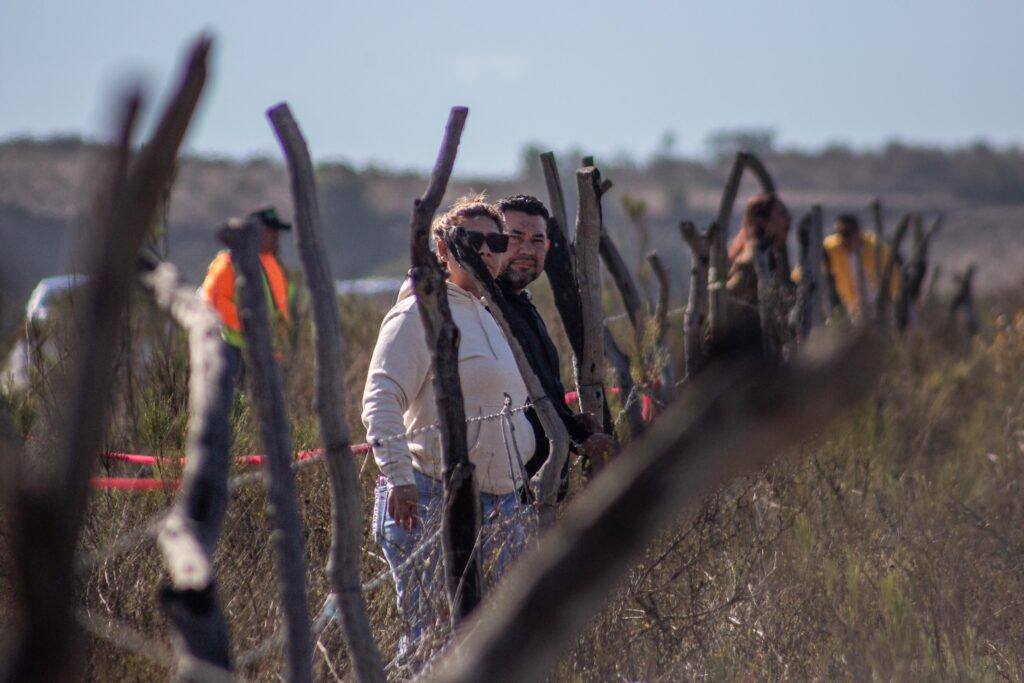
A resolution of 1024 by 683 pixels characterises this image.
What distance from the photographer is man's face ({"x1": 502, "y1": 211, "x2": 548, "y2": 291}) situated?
3957 mm

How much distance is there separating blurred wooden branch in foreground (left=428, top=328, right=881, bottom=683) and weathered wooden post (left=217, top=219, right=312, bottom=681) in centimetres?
78

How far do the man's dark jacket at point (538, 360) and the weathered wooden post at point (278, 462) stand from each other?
1597 millimetres

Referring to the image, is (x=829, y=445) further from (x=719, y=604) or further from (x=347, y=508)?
(x=347, y=508)

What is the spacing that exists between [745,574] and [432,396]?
1.32 metres

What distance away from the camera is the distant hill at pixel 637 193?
4838cm

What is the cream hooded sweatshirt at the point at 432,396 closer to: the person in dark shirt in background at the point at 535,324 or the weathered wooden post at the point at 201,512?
the person in dark shirt in background at the point at 535,324

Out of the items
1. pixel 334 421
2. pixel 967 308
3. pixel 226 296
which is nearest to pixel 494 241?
pixel 334 421

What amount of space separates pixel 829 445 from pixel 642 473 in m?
5.01

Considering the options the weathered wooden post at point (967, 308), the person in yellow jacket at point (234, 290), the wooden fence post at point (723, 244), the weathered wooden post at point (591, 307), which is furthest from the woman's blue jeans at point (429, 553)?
the weathered wooden post at point (967, 308)

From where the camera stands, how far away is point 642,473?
1.07 meters

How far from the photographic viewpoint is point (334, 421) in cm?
211

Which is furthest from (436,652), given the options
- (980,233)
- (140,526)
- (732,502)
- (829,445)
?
(980,233)

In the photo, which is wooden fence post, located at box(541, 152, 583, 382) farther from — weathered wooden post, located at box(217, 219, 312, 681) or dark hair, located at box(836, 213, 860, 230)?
dark hair, located at box(836, 213, 860, 230)

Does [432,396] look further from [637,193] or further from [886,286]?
[637,193]
